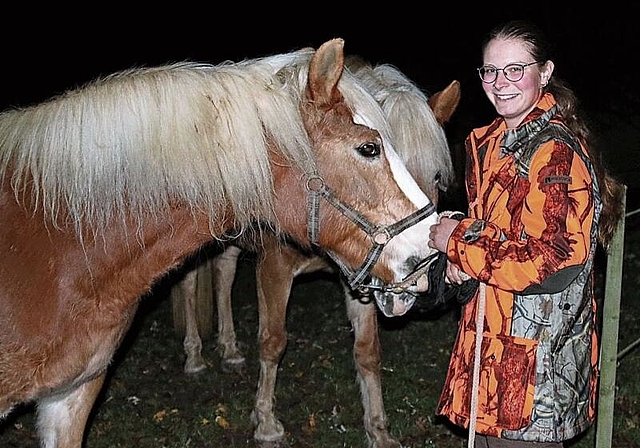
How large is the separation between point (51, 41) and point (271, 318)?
1416 centimetres

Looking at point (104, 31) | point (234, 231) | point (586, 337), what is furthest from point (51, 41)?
point (586, 337)

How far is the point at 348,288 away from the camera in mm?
4844

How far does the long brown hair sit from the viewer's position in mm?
2850

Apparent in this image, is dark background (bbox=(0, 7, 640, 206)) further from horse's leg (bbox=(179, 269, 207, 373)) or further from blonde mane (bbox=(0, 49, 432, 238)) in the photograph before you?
blonde mane (bbox=(0, 49, 432, 238))

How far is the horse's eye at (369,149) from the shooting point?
2963 mm

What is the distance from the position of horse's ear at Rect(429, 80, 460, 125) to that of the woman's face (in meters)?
1.47

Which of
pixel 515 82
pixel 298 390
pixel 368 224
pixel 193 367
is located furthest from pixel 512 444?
pixel 193 367

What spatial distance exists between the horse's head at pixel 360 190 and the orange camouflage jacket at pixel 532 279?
224 mm

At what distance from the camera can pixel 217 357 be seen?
22.7 ft

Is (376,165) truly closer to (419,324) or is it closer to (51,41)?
(419,324)

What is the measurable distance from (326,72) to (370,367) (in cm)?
269

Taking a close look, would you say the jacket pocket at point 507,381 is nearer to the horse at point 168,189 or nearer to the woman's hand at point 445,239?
the woman's hand at point 445,239

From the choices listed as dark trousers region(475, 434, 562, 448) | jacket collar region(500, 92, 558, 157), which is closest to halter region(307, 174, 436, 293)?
jacket collar region(500, 92, 558, 157)

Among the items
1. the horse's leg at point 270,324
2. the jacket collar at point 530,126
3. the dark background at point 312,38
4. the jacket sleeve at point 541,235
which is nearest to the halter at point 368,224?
the jacket sleeve at point 541,235
